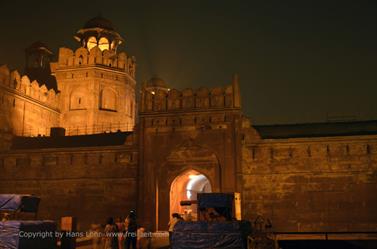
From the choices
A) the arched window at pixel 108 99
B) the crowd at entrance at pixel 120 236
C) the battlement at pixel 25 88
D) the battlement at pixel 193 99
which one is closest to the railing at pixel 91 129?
the arched window at pixel 108 99

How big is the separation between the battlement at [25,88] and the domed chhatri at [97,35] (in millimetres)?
7244

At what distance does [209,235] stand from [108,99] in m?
28.8

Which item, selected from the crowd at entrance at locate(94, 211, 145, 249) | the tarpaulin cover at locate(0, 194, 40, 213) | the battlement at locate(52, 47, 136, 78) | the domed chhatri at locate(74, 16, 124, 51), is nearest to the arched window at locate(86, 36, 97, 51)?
the domed chhatri at locate(74, 16, 124, 51)

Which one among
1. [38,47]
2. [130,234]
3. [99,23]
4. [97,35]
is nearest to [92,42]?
[97,35]

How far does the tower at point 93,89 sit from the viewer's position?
40000 millimetres

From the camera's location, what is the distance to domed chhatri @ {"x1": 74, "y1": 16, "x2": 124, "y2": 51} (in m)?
43.5

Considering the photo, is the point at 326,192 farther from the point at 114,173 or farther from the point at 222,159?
the point at 114,173

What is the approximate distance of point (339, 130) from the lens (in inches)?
1003

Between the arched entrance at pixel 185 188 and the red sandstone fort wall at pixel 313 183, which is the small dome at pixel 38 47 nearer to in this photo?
the arched entrance at pixel 185 188

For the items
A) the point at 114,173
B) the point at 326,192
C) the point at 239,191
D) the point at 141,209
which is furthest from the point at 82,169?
the point at 326,192

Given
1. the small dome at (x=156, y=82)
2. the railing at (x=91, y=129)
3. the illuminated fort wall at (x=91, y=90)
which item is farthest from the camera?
the small dome at (x=156, y=82)

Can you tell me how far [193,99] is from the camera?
83.9 ft

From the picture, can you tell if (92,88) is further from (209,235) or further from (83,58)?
(209,235)

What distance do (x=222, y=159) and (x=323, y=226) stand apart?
619 centimetres
